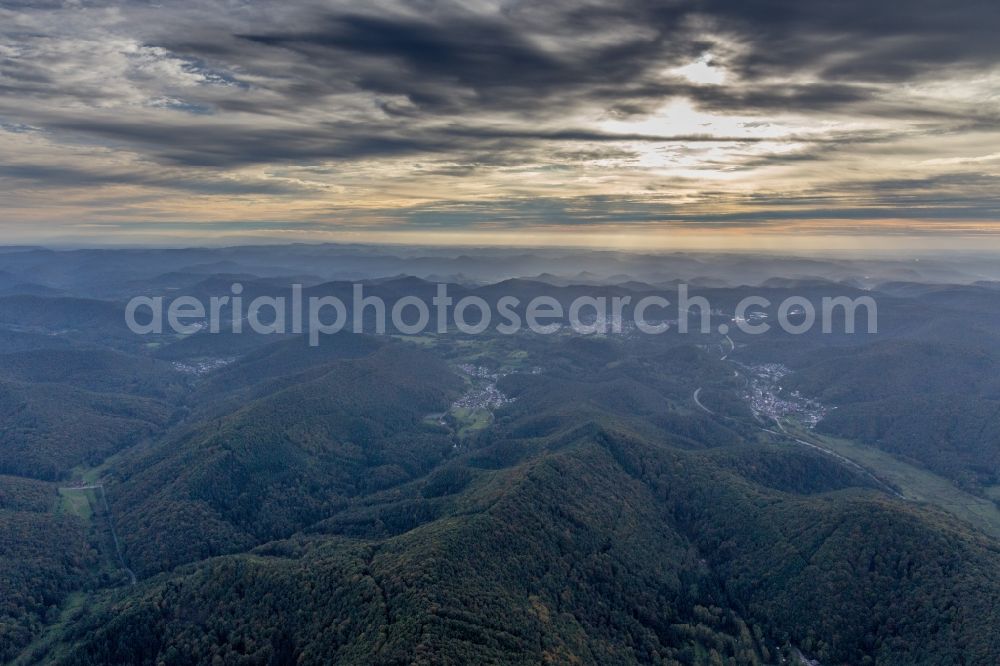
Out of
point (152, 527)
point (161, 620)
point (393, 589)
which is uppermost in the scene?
point (393, 589)

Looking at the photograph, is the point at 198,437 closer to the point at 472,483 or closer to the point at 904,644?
the point at 472,483

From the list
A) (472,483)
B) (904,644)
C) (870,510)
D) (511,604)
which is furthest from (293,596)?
(870,510)

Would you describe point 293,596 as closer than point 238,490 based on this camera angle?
Yes

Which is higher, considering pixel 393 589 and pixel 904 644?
pixel 393 589

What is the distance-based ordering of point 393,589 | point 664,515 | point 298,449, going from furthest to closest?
point 298,449 → point 664,515 → point 393,589

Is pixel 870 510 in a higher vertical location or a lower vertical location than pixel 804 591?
higher

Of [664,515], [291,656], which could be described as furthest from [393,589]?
[664,515]

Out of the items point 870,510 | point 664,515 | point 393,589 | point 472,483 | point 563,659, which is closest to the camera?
point 563,659

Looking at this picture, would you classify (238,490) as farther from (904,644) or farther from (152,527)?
(904,644)

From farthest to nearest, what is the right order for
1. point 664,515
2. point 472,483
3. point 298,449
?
point 298,449 → point 472,483 → point 664,515
